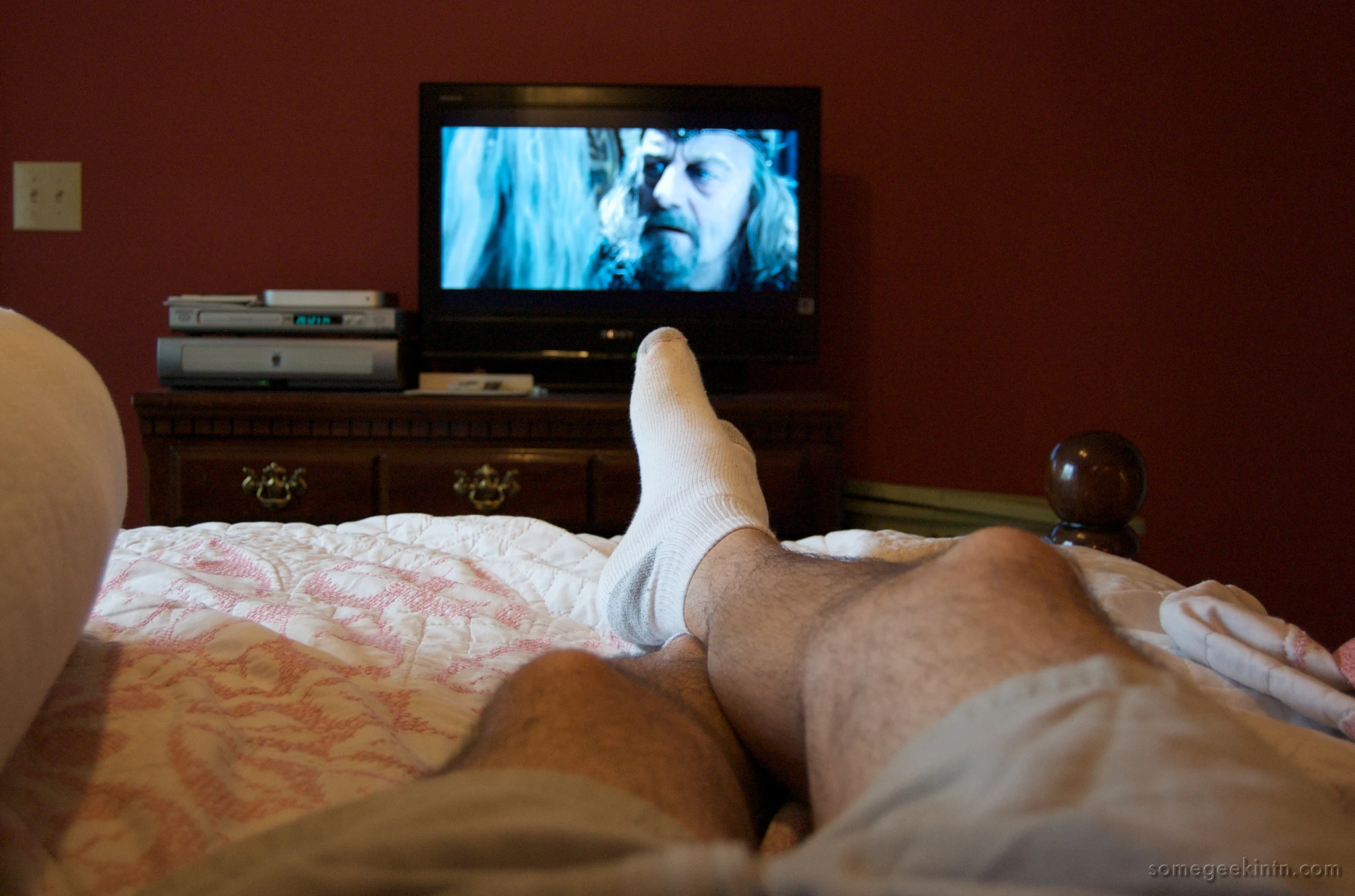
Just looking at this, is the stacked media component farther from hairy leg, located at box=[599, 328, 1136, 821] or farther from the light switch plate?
hairy leg, located at box=[599, 328, 1136, 821]

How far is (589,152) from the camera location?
1915mm

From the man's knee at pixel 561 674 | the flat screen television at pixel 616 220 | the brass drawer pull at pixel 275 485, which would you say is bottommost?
the brass drawer pull at pixel 275 485

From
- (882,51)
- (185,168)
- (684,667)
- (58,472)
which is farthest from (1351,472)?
(185,168)

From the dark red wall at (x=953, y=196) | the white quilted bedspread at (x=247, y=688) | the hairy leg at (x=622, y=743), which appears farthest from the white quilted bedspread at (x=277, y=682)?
the dark red wall at (x=953, y=196)

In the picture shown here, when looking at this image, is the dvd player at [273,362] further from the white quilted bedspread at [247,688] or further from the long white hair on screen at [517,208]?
the white quilted bedspread at [247,688]

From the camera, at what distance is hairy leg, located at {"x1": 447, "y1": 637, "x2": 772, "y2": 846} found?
0.37 metres

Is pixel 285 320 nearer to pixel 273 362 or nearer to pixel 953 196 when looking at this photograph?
pixel 273 362

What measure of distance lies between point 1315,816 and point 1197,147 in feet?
7.12

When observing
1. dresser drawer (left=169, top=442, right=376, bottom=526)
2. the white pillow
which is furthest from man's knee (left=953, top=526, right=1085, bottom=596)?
dresser drawer (left=169, top=442, right=376, bottom=526)

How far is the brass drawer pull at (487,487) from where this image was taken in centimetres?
173

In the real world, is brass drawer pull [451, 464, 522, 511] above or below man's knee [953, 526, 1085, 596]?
below

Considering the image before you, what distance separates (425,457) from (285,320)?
0.39 meters

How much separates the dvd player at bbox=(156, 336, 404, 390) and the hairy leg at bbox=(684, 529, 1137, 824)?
1395 millimetres

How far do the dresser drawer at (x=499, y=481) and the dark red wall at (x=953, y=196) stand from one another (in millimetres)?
643
